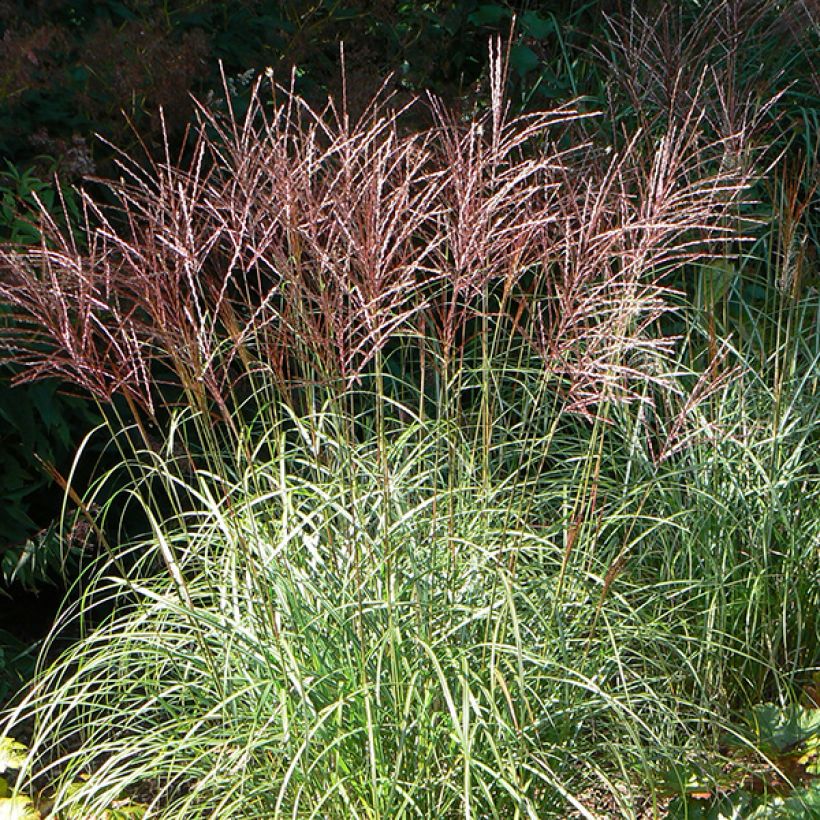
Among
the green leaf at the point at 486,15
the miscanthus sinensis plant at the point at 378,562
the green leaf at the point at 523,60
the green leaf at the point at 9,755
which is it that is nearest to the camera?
the miscanthus sinensis plant at the point at 378,562

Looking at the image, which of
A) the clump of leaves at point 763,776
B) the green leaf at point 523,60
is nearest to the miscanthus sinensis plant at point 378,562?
the clump of leaves at point 763,776

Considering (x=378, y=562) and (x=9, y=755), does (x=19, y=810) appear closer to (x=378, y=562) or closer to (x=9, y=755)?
(x=9, y=755)

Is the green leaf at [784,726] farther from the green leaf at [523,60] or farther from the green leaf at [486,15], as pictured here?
the green leaf at [486,15]

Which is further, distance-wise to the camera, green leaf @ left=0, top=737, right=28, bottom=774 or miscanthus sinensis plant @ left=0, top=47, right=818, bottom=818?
green leaf @ left=0, top=737, right=28, bottom=774

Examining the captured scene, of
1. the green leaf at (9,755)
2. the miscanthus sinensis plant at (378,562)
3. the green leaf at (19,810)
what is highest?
the miscanthus sinensis plant at (378,562)

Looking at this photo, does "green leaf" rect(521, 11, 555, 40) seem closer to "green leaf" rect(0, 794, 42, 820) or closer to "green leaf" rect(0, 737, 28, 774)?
"green leaf" rect(0, 737, 28, 774)

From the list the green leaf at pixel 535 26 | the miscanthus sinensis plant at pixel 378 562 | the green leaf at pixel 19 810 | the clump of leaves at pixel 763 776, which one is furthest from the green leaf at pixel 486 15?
the green leaf at pixel 19 810

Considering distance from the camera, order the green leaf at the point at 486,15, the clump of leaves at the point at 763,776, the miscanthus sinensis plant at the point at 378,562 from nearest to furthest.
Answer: the miscanthus sinensis plant at the point at 378,562 < the clump of leaves at the point at 763,776 < the green leaf at the point at 486,15

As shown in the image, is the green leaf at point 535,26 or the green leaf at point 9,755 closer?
the green leaf at point 9,755

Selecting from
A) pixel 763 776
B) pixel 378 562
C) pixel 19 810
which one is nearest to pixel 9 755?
pixel 19 810

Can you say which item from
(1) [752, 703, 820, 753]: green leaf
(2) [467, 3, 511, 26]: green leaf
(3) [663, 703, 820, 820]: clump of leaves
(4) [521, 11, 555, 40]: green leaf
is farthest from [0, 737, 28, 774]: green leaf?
(4) [521, 11, 555, 40]: green leaf

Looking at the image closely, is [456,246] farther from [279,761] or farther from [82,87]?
[82,87]

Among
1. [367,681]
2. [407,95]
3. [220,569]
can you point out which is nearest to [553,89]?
[407,95]

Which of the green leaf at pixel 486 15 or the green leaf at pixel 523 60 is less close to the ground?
the green leaf at pixel 486 15
